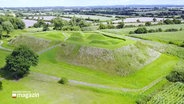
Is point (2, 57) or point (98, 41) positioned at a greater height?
point (98, 41)

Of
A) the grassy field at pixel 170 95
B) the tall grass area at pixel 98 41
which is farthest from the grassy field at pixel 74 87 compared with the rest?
the tall grass area at pixel 98 41

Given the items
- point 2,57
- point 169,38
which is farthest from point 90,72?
point 169,38

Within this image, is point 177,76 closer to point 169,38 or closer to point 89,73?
point 89,73

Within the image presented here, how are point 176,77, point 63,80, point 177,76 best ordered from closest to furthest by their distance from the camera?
point 63,80 < point 177,76 < point 176,77

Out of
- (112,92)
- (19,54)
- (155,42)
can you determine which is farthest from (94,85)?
(155,42)

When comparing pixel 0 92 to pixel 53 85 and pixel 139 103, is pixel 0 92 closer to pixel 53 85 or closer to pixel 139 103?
pixel 53 85

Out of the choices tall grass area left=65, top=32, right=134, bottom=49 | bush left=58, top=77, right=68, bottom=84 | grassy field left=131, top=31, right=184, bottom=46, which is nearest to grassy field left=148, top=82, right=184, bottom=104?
bush left=58, top=77, right=68, bottom=84

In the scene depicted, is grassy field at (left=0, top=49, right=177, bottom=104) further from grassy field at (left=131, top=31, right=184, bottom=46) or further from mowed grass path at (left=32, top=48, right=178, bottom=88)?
grassy field at (left=131, top=31, right=184, bottom=46)
